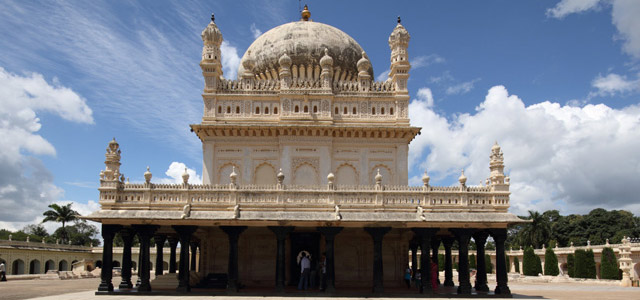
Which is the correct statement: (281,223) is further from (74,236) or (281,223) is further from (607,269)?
(74,236)

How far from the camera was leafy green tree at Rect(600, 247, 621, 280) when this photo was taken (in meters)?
42.4

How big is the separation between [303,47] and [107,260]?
16.3 meters

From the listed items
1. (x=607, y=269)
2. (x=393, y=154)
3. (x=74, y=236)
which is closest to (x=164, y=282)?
(x=393, y=154)

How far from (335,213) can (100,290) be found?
9.62 m

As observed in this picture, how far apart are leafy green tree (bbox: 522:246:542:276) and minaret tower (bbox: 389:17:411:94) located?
3220 centimetres

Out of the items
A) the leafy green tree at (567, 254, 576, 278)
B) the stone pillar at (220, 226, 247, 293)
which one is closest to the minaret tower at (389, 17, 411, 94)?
the stone pillar at (220, 226, 247, 293)

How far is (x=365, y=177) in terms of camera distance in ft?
86.7

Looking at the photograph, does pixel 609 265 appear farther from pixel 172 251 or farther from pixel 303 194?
pixel 172 251

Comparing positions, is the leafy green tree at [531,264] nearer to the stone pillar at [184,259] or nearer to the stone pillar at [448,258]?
the stone pillar at [448,258]

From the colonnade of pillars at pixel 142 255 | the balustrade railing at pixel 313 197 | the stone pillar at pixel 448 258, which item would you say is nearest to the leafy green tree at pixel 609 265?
the stone pillar at pixel 448 258

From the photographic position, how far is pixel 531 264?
51.1 metres

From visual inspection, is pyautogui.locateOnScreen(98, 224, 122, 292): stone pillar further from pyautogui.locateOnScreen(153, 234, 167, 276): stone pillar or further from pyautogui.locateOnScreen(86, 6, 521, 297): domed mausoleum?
pyautogui.locateOnScreen(153, 234, 167, 276): stone pillar

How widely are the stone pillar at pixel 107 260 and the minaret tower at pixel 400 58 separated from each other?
15.7 m

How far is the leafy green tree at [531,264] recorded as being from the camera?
50.6m
